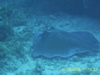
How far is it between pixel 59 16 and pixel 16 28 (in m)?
2.46

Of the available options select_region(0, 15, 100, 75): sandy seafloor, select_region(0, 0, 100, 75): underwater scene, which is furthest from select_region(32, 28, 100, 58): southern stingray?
select_region(0, 15, 100, 75): sandy seafloor

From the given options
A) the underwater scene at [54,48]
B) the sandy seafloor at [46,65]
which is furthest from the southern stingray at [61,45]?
the sandy seafloor at [46,65]

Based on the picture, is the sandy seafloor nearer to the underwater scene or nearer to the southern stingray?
the underwater scene

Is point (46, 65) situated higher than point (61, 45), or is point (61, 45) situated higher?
point (61, 45)

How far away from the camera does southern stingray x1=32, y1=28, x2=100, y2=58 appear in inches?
217

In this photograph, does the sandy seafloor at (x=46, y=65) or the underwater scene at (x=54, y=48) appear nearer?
the sandy seafloor at (x=46, y=65)

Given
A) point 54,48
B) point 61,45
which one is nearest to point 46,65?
point 54,48

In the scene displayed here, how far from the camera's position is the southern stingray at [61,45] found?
18.1ft

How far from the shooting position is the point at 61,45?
18.6 ft

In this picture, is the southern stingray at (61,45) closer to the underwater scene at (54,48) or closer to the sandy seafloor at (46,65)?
the underwater scene at (54,48)

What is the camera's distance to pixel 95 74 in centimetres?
449

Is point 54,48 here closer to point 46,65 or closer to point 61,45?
point 61,45

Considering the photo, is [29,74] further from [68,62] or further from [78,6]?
[78,6]

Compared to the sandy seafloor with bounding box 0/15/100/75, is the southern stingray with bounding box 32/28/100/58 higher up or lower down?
higher up
